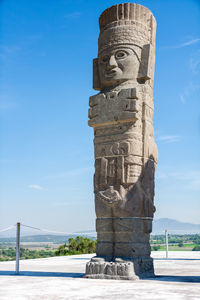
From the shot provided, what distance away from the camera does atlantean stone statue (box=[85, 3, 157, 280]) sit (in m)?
9.24

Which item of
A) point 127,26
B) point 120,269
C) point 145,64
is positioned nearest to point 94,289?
point 120,269

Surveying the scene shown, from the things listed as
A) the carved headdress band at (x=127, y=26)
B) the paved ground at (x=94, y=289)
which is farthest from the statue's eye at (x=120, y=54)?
the paved ground at (x=94, y=289)

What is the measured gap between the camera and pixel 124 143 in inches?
378

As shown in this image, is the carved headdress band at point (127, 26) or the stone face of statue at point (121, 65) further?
the carved headdress band at point (127, 26)

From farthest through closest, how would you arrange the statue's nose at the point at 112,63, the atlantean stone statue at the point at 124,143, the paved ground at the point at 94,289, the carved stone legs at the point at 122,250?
the statue's nose at the point at 112,63, the atlantean stone statue at the point at 124,143, the carved stone legs at the point at 122,250, the paved ground at the point at 94,289

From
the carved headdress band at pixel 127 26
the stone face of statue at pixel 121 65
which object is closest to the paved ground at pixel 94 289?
the stone face of statue at pixel 121 65

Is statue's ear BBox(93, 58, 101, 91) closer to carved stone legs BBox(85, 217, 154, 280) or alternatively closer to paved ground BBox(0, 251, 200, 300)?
carved stone legs BBox(85, 217, 154, 280)

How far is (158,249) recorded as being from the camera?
2212 cm

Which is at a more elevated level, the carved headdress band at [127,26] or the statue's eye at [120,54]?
the carved headdress band at [127,26]

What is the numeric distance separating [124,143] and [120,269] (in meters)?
3.11

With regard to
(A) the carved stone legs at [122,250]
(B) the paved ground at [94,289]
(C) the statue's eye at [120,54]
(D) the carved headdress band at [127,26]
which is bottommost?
(B) the paved ground at [94,289]

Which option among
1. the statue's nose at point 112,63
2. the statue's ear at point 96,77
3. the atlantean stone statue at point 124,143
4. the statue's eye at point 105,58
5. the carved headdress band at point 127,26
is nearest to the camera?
the atlantean stone statue at point 124,143

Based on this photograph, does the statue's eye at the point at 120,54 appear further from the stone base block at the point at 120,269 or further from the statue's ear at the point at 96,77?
the stone base block at the point at 120,269

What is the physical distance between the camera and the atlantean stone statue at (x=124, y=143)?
30.3 feet
